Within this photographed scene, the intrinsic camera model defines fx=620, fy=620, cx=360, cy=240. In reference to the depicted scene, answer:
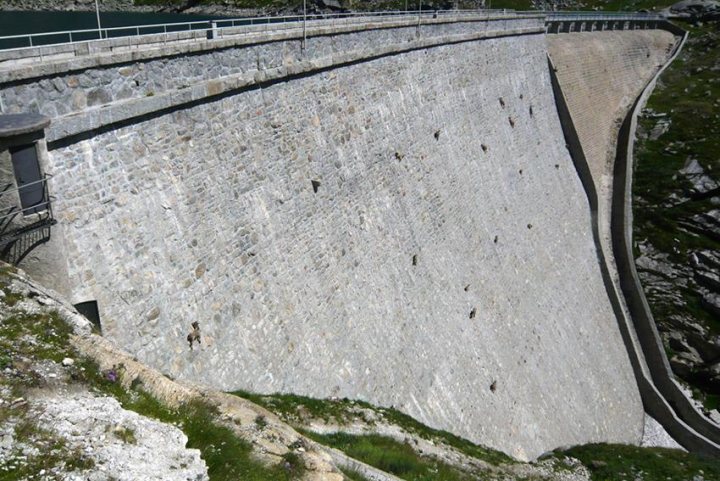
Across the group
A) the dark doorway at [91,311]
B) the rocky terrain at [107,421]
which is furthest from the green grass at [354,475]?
the dark doorway at [91,311]

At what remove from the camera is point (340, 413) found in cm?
1514

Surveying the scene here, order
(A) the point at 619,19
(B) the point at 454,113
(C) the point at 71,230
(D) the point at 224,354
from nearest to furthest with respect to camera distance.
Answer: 1. (C) the point at 71,230
2. (D) the point at 224,354
3. (B) the point at 454,113
4. (A) the point at 619,19

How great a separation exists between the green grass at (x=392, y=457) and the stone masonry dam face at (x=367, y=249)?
227 cm

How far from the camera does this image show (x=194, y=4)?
9931cm

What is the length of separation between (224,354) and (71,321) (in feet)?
16.1

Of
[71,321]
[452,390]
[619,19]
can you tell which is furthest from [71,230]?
[619,19]

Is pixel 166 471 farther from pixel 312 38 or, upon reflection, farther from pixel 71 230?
pixel 312 38

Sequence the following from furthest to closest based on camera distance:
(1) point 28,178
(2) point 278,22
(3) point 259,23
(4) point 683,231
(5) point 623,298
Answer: (4) point 683,231 < (5) point 623,298 < (3) point 259,23 < (2) point 278,22 < (1) point 28,178

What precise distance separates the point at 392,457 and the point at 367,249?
7.64 metres

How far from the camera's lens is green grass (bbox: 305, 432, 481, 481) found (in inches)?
519

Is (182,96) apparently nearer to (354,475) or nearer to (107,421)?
(107,421)

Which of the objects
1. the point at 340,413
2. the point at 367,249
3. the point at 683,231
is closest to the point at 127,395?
the point at 340,413

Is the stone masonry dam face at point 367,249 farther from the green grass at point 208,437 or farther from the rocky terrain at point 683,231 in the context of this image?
the rocky terrain at point 683,231

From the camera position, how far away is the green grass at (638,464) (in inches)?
982
